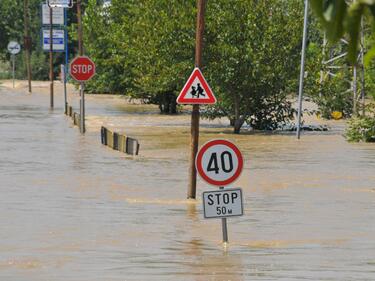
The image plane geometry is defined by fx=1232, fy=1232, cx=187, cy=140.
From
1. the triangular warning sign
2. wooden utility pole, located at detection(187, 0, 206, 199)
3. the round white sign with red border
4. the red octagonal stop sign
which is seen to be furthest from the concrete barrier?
the round white sign with red border

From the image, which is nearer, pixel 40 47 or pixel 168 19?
pixel 168 19

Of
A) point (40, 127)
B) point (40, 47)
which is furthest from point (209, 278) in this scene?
point (40, 47)

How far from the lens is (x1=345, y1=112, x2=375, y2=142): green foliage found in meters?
41.8

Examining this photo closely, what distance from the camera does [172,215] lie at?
1934 cm

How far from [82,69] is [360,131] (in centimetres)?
982

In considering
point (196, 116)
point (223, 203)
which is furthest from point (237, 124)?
point (223, 203)

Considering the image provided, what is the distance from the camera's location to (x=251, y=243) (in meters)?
15.5

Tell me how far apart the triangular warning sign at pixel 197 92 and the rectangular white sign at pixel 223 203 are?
5719mm

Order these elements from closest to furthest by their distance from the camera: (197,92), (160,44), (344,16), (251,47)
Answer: (344,16) → (197,92) → (251,47) → (160,44)

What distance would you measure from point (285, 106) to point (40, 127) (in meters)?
10.2

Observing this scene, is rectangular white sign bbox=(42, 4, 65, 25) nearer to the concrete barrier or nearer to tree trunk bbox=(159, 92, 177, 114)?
tree trunk bbox=(159, 92, 177, 114)

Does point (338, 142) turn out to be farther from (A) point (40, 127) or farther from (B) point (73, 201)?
(B) point (73, 201)

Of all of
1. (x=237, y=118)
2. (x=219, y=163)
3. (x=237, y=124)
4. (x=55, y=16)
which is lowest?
(x=237, y=124)

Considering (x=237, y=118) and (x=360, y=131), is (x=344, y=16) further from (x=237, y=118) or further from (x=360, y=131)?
(x=237, y=118)
